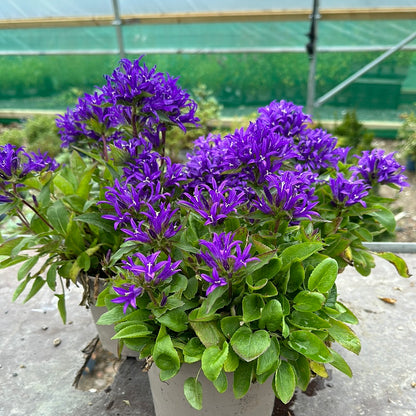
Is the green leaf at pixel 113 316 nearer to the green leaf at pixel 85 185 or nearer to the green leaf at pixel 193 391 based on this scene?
the green leaf at pixel 193 391

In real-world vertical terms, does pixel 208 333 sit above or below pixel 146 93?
below

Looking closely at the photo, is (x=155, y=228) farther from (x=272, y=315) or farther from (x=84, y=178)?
(x=84, y=178)

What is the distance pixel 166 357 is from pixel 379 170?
3.17 ft

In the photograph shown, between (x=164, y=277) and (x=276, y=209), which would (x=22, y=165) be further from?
(x=276, y=209)

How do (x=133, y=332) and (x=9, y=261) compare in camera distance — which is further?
(x=9, y=261)

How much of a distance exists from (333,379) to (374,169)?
820mm

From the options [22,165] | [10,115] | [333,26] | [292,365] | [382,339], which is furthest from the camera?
[10,115]

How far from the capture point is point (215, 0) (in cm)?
475

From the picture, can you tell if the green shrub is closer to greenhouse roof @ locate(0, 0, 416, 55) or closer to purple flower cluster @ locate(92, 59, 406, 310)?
greenhouse roof @ locate(0, 0, 416, 55)

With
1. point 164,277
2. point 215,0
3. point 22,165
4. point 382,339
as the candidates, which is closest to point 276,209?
point 164,277

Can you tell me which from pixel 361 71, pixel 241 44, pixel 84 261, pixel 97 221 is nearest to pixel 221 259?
pixel 97 221

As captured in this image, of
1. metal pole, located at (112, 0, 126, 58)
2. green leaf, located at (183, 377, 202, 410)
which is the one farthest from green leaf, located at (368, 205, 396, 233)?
metal pole, located at (112, 0, 126, 58)

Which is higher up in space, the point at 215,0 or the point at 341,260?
the point at 215,0

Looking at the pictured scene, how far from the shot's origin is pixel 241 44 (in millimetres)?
5043
